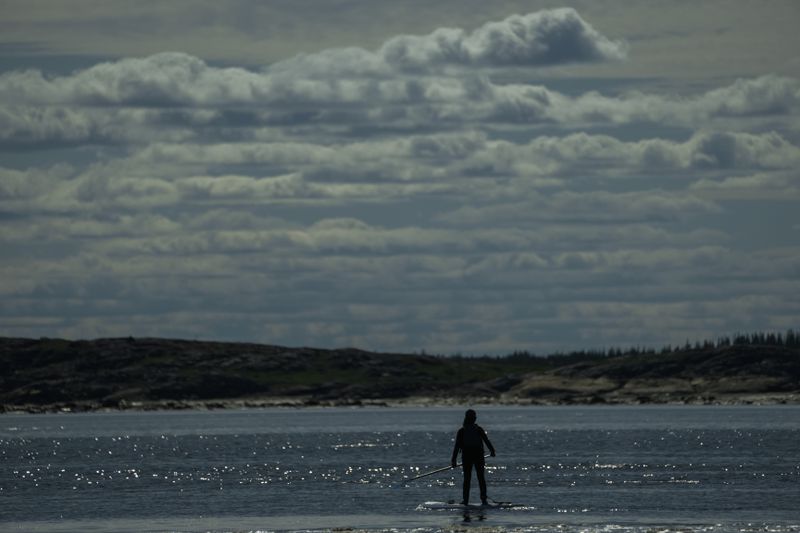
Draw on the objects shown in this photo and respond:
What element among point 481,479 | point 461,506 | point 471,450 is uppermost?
point 471,450

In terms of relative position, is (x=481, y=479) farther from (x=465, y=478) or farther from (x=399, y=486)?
(x=399, y=486)

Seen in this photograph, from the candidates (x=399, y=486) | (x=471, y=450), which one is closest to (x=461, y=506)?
(x=471, y=450)

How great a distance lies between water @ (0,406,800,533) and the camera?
46031 millimetres

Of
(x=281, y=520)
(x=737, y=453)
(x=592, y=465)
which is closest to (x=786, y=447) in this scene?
(x=737, y=453)

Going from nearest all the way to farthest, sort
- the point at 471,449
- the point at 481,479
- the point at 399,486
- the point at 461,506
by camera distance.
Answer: the point at 461,506, the point at 471,449, the point at 481,479, the point at 399,486

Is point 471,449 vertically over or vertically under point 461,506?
over

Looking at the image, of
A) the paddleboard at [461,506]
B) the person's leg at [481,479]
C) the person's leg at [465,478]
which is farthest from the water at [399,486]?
the person's leg at [465,478]

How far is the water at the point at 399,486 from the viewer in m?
46.0

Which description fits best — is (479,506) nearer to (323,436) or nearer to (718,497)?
(718,497)

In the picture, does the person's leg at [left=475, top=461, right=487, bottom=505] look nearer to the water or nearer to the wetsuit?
the wetsuit

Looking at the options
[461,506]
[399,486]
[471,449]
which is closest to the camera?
[461,506]

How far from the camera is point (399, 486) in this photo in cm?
6259

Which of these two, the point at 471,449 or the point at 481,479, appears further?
the point at 481,479

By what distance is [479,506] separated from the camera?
166ft
